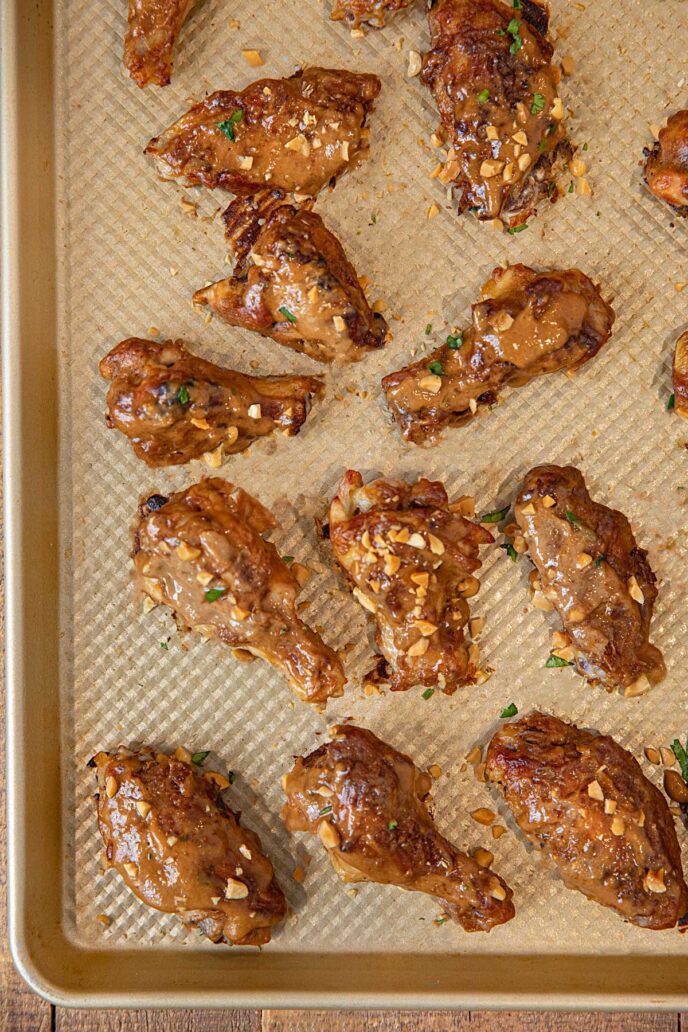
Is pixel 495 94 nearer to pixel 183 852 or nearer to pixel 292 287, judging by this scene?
pixel 292 287

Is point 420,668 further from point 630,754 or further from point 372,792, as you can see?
point 630,754

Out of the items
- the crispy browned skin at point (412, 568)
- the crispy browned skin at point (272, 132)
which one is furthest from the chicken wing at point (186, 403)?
the crispy browned skin at point (272, 132)

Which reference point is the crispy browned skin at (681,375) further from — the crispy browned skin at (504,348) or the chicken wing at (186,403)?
the chicken wing at (186,403)

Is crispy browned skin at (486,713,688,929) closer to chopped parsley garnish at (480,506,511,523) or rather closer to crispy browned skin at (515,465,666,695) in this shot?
crispy browned skin at (515,465,666,695)

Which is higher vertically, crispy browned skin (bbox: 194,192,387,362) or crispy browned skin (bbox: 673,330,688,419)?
crispy browned skin (bbox: 194,192,387,362)

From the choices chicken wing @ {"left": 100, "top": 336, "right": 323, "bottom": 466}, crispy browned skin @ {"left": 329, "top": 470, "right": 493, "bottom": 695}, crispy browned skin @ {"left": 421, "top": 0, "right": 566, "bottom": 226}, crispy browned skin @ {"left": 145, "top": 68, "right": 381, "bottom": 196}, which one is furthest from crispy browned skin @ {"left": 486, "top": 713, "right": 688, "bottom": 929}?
crispy browned skin @ {"left": 145, "top": 68, "right": 381, "bottom": 196}

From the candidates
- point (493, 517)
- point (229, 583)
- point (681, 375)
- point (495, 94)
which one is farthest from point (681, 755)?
point (495, 94)

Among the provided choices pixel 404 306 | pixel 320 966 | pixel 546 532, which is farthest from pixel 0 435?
pixel 320 966
